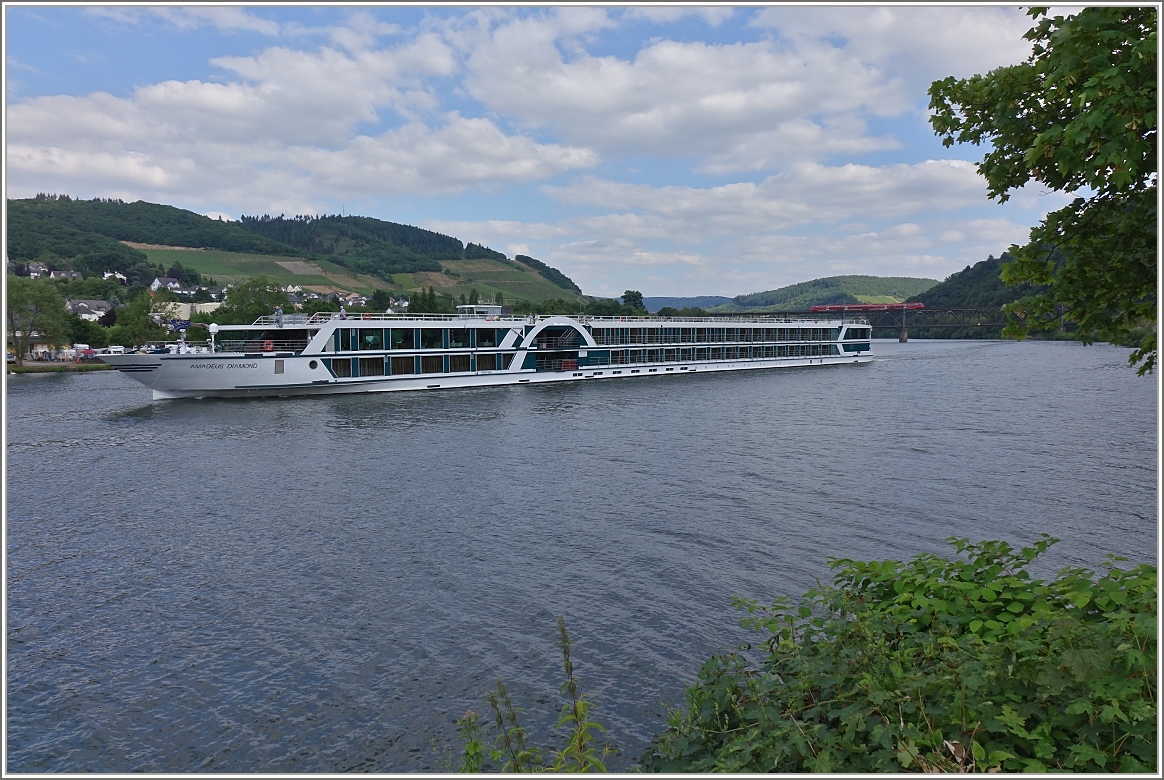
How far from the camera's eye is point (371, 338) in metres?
57.8

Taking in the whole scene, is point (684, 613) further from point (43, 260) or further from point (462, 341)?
point (43, 260)

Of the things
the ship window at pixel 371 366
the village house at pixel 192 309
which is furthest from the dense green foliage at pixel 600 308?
the ship window at pixel 371 366

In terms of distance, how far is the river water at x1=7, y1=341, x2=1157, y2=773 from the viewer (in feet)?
39.1

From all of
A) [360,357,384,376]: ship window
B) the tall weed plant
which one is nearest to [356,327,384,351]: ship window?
[360,357,384,376]: ship window

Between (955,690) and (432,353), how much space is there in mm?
57308

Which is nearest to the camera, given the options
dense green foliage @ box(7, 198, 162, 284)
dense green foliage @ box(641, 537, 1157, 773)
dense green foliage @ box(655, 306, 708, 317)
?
dense green foliage @ box(641, 537, 1157, 773)

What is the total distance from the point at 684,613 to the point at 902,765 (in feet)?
29.7

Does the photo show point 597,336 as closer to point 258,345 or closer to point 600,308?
point 258,345

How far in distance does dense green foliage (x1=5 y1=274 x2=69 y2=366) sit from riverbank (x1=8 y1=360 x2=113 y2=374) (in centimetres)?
182

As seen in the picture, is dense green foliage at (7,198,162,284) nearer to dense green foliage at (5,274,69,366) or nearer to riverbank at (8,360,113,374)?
dense green foliage at (5,274,69,366)

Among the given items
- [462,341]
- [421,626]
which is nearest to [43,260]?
[462,341]

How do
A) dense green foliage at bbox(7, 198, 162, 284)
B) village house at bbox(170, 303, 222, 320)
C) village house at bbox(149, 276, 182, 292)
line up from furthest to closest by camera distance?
1. dense green foliage at bbox(7, 198, 162, 284)
2. village house at bbox(149, 276, 182, 292)
3. village house at bbox(170, 303, 222, 320)

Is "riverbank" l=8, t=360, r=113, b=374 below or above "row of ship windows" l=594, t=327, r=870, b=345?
below

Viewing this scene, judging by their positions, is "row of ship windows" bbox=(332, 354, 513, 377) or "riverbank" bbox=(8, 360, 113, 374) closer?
"row of ship windows" bbox=(332, 354, 513, 377)
